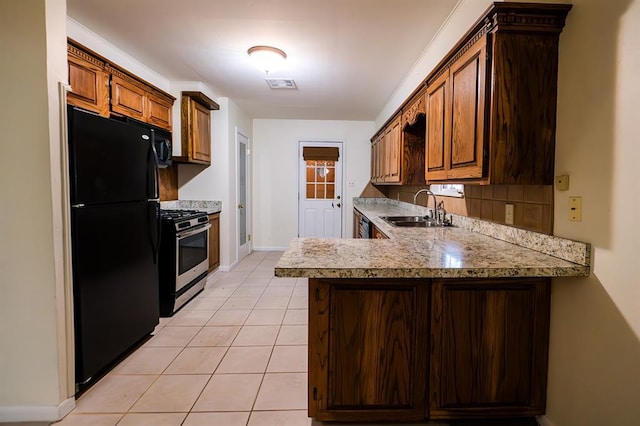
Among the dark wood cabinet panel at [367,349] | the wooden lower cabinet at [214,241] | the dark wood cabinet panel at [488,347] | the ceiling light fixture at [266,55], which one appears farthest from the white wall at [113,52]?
the dark wood cabinet panel at [488,347]

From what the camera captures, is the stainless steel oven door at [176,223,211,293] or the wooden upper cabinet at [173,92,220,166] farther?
the wooden upper cabinet at [173,92,220,166]

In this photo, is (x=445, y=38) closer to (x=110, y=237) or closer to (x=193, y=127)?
(x=110, y=237)

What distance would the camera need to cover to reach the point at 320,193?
20.2ft

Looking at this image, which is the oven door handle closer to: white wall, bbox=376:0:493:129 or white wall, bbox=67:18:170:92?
white wall, bbox=67:18:170:92

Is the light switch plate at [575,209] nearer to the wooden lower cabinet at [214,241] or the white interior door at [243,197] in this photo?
the wooden lower cabinet at [214,241]

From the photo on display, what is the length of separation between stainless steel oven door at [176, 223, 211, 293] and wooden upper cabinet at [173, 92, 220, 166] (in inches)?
37.0

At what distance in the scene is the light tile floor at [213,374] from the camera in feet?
5.76

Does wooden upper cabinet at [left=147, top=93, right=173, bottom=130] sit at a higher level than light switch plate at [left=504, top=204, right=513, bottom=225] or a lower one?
higher

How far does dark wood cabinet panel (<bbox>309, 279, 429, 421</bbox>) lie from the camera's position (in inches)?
58.4

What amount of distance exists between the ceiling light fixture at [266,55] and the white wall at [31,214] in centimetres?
147

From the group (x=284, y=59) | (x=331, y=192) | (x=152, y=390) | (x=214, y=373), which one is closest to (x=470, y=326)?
(x=214, y=373)

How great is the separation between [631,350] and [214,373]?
2.13 m

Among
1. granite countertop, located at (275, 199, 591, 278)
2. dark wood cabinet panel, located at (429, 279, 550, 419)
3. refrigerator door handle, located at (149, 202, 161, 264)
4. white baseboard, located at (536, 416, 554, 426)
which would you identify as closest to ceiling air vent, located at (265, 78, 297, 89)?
refrigerator door handle, located at (149, 202, 161, 264)

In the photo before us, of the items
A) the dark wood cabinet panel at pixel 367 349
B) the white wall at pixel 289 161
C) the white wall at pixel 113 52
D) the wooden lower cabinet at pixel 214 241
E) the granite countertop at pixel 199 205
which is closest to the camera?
the dark wood cabinet panel at pixel 367 349
